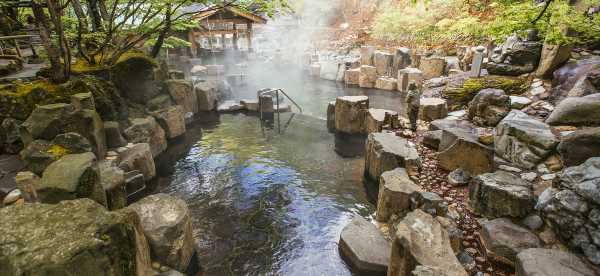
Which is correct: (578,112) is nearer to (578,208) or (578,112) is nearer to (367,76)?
(578,208)

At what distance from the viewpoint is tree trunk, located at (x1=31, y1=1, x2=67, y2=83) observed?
221 inches

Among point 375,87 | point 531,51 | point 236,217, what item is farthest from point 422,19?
point 236,217

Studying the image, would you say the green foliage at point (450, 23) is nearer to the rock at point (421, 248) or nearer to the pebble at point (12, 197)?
the rock at point (421, 248)

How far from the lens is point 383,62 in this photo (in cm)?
1597

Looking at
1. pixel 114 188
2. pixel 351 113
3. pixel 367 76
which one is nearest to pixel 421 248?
pixel 114 188

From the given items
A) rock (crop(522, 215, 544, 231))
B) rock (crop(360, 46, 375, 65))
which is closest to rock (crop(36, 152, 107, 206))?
rock (crop(522, 215, 544, 231))

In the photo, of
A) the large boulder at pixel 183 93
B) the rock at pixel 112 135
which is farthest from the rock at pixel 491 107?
the large boulder at pixel 183 93

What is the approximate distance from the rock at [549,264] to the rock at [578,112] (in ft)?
8.03

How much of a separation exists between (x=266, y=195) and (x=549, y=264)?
461cm

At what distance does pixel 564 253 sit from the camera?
297 centimetres

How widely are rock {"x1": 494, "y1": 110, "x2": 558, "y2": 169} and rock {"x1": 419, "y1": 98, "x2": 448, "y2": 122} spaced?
240 cm

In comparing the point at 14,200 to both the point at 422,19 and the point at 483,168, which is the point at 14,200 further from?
the point at 422,19

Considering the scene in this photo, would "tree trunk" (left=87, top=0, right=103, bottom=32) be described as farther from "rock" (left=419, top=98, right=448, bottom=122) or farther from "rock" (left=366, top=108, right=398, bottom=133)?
"rock" (left=419, top=98, right=448, bottom=122)

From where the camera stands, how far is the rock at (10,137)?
16.5 ft
